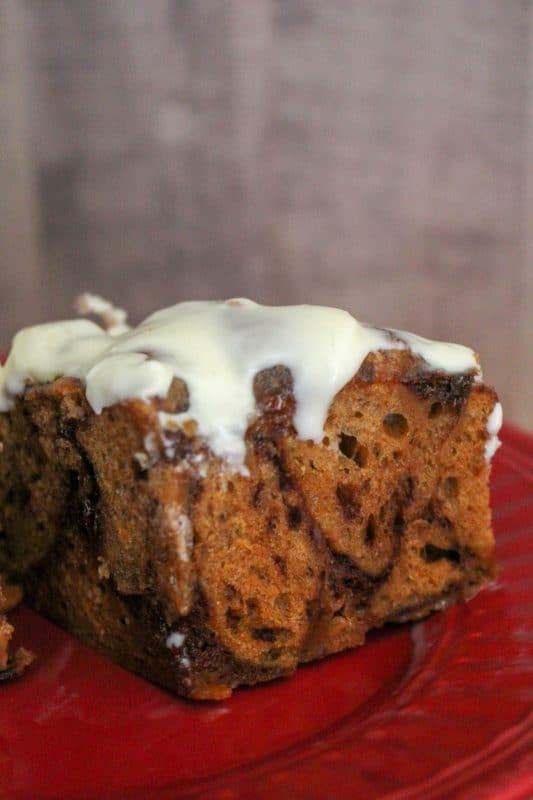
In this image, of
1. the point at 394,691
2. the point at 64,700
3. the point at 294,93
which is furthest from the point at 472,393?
the point at 294,93

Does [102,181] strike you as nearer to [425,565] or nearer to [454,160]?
[454,160]

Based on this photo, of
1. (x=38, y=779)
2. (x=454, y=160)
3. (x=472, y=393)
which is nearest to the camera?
(x=38, y=779)

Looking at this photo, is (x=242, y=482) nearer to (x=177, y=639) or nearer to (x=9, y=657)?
(x=177, y=639)

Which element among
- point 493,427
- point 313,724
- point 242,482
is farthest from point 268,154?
point 313,724

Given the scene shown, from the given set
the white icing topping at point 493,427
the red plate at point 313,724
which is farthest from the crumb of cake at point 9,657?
the white icing topping at point 493,427

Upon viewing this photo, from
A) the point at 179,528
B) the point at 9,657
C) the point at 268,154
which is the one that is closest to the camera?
the point at 179,528

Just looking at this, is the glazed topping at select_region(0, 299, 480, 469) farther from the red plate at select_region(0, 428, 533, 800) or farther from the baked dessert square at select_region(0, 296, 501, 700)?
the red plate at select_region(0, 428, 533, 800)

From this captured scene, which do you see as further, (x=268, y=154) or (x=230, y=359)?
(x=268, y=154)

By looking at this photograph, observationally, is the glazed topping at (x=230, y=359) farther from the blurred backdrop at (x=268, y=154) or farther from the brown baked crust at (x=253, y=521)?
the blurred backdrop at (x=268, y=154)
